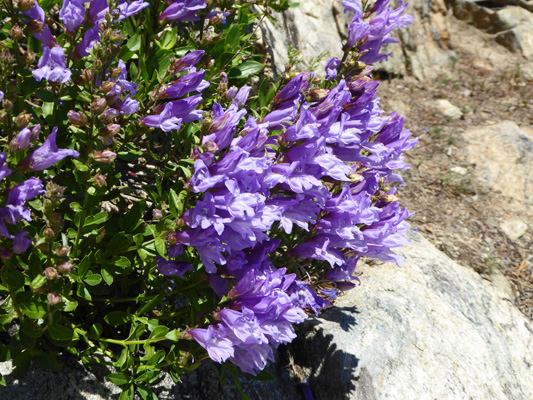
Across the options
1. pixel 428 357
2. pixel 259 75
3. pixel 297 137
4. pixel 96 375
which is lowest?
pixel 428 357

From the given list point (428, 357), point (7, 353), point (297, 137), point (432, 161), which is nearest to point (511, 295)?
point (428, 357)

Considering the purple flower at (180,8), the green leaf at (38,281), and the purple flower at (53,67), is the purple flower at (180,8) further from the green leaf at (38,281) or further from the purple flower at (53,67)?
the green leaf at (38,281)

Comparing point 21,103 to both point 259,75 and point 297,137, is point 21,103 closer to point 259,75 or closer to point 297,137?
point 297,137

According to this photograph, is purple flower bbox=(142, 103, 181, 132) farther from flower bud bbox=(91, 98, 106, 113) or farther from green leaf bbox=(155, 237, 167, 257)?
green leaf bbox=(155, 237, 167, 257)

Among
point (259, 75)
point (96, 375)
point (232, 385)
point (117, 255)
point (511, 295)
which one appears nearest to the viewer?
point (117, 255)

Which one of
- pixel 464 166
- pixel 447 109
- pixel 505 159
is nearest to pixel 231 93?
pixel 464 166

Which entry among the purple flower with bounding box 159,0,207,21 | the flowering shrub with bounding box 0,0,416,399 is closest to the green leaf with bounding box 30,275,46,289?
the flowering shrub with bounding box 0,0,416,399

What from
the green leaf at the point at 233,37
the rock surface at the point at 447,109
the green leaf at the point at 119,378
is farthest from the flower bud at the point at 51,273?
the rock surface at the point at 447,109
